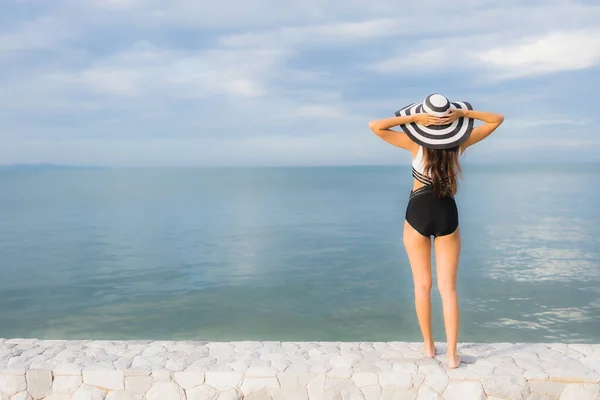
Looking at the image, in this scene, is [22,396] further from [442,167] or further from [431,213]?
[442,167]

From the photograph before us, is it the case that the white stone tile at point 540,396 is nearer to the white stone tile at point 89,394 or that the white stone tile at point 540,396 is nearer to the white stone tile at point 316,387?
the white stone tile at point 316,387

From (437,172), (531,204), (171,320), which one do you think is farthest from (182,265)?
(531,204)

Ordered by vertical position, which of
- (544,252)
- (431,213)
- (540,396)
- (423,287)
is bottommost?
(544,252)

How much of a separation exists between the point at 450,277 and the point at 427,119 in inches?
54.7

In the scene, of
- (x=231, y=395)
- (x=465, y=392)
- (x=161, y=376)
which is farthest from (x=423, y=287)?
(x=161, y=376)

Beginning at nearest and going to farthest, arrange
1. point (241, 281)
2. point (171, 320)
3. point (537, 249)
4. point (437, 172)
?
point (437, 172) → point (171, 320) → point (241, 281) → point (537, 249)

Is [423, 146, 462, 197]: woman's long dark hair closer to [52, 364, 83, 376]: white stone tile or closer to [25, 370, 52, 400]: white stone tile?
[52, 364, 83, 376]: white stone tile

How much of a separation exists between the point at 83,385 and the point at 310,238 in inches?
778

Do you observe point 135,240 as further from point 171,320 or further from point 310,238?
point 171,320

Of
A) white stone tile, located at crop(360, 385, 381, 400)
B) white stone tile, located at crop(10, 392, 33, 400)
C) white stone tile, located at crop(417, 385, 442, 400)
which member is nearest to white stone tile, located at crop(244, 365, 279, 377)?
white stone tile, located at crop(360, 385, 381, 400)

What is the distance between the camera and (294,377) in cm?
518

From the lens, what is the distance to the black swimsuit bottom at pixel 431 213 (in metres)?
5.11

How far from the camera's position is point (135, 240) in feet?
82.1

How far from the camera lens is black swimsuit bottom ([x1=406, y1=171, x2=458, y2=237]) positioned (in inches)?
201
